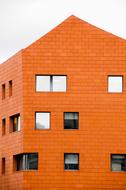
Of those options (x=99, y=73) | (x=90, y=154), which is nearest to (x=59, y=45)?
(x=99, y=73)

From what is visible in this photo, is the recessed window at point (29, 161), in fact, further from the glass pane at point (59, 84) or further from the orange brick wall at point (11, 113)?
the glass pane at point (59, 84)

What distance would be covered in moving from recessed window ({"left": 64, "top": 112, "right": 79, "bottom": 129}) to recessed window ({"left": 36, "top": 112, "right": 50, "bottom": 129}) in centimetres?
152

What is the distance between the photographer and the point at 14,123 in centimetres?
8469

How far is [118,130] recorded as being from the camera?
80.8 metres

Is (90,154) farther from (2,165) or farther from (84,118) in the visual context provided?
(2,165)

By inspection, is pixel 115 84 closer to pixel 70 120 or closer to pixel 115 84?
pixel 115 84

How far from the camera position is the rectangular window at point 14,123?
83.3 m

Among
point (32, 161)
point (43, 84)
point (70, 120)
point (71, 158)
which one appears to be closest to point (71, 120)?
point (70, 120)

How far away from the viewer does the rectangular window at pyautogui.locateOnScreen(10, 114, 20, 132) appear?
Answer: 83344mm

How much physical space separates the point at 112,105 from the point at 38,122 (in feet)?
21.0

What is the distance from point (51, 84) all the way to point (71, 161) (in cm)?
671

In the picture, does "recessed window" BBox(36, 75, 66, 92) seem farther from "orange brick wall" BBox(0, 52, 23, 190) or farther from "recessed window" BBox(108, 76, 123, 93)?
"recessed window" BBox(108, 76, 123, 93)

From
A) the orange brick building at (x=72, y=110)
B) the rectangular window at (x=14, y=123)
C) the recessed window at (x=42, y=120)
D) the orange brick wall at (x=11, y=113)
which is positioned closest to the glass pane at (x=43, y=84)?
the orange brick building at (x=72, y=110)

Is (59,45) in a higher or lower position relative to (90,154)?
higher
